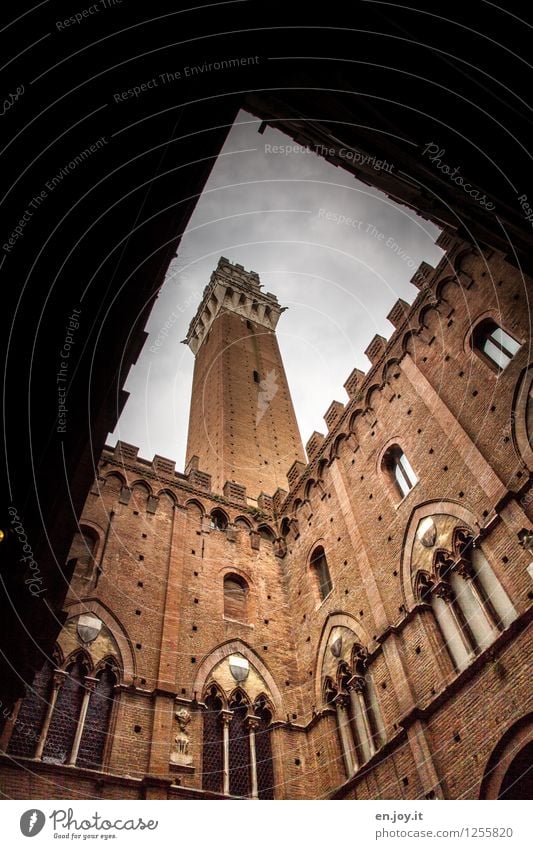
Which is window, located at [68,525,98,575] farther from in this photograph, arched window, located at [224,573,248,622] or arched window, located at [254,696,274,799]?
arched window, located at [254,696,274,799]

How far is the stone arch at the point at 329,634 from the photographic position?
42.9 feet

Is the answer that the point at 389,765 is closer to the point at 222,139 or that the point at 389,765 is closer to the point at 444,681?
the point at 444,681

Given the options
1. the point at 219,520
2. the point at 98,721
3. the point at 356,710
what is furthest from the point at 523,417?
the point at 98,721

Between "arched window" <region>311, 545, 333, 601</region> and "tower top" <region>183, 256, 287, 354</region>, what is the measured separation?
76.2ft

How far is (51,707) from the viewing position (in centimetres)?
1119

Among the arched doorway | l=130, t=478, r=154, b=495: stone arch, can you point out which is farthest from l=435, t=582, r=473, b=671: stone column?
l=130, t=478, r=154, b=495: stone arch

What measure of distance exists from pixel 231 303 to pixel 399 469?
25418mm

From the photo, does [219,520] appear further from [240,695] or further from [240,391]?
[240,391]

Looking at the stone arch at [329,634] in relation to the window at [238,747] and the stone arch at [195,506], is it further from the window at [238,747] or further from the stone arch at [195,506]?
the stone arch at [195,506]

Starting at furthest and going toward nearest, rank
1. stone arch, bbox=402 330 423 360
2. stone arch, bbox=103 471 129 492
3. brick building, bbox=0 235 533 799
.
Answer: stone arch, bbox=103 471 129 492
stone arch, bbox=402 330 423 360
brick building, bbox=0 235 533 799

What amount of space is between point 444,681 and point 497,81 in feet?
30.6

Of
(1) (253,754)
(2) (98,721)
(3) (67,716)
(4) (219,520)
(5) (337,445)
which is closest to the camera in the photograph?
(3) (67,716)

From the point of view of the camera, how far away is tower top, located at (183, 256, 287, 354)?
1474 inches

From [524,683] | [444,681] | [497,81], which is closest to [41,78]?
[497,81]
